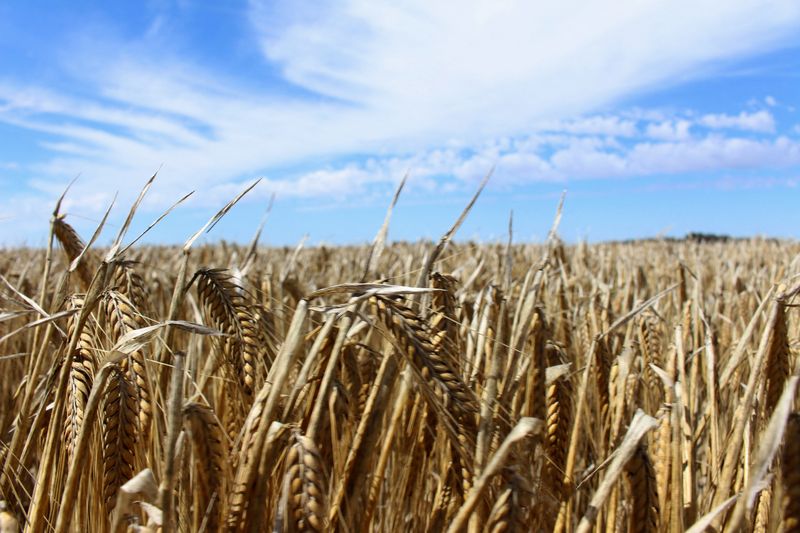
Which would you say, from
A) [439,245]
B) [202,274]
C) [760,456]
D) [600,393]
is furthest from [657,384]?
[202,274]

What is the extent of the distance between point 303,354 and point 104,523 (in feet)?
1.62

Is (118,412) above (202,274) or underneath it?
underneath

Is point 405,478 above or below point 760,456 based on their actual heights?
below

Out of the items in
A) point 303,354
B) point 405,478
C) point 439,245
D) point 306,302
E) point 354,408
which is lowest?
point 405,478

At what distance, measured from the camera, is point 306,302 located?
3.01 feet

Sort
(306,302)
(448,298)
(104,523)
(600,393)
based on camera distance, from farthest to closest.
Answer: (600,393) < (448,298) < (104,523) < (306,302)

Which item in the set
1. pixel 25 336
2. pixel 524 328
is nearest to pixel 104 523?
pixel 524 328

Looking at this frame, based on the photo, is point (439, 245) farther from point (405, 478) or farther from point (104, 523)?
point (104, 523)

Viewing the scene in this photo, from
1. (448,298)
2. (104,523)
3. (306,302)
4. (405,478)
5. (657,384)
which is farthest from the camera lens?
(657,384)

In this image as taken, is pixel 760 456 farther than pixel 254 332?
No

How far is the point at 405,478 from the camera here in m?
1.58

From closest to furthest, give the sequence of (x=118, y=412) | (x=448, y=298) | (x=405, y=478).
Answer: (x=118, y=412), (x=448, y=298), (x=405, y=478)

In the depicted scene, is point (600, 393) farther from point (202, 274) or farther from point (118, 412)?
point (118, 412)

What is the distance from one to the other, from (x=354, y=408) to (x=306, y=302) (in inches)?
26.4
